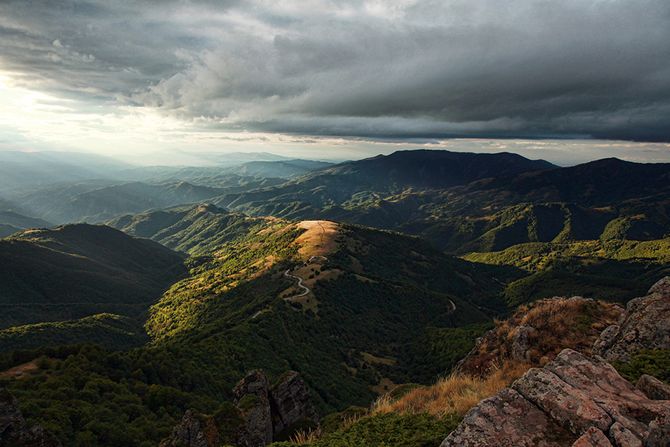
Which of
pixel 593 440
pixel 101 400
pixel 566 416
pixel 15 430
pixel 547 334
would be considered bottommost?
pixel 101 400

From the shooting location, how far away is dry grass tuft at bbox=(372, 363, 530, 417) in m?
17.5

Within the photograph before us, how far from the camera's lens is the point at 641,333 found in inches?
821

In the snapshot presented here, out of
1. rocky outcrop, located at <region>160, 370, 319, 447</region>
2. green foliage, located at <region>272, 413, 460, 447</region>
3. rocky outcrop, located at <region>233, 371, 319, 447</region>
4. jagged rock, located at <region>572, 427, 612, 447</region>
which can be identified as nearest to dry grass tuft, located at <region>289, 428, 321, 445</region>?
green foliage, located at <region>272, 413, 460, 447</region>

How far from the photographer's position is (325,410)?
97.6 meters

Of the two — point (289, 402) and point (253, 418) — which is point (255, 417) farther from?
point (289, 402)

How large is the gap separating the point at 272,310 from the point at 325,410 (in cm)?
6659

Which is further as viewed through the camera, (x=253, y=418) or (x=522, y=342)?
(x=253, y=418)

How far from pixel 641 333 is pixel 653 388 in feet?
29.2

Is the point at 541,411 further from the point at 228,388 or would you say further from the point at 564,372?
the point at 228,388

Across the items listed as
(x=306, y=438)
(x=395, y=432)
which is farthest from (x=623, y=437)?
(x=306, y=438)

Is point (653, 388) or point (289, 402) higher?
point (653, 388)

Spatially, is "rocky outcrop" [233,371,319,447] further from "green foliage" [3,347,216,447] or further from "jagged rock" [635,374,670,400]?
"jagged rock" [635,374,670,400]

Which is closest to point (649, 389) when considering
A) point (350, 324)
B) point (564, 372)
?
point (564, 372)

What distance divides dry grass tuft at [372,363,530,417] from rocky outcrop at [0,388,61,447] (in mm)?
33770
